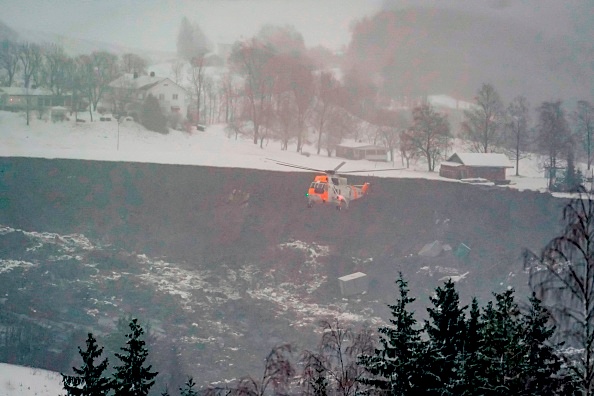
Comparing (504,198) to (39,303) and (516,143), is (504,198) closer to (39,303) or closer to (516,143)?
(516,143)

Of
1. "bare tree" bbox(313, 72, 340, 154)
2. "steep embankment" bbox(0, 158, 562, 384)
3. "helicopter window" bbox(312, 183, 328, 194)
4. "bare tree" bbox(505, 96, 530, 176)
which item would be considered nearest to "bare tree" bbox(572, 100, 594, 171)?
"bare tree" bbox(505, 96, 530, 176)

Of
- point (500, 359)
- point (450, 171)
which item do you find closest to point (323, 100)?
point (450, 171)

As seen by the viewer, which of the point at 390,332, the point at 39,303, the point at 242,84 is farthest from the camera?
the point at 242,84

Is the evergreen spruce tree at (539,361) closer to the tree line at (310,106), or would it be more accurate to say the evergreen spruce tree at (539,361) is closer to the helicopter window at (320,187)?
the helicopter window at (320,187)

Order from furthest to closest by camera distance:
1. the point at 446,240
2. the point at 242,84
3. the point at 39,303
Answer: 1. the point at 242,84
2. the point at 446,240
3. the point at 39,303

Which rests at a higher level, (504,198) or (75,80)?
(75,80)

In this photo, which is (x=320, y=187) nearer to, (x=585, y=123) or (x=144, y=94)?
(x=585, y=123)

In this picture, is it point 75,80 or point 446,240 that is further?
point 75,80

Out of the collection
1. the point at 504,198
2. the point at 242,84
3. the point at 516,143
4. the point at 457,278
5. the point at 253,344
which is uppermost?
the point at 242,84

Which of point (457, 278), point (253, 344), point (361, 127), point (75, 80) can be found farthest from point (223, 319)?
point (75, 80)
